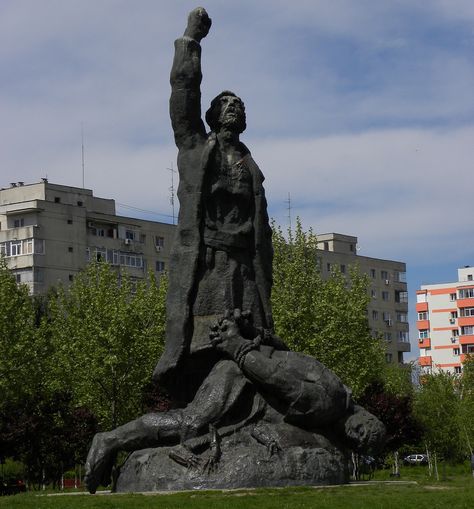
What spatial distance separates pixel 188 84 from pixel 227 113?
2.68 feet

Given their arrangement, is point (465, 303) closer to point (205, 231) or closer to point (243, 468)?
point (205, 231)

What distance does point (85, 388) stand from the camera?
3866cm

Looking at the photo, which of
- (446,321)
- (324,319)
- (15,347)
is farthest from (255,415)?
(446,321)

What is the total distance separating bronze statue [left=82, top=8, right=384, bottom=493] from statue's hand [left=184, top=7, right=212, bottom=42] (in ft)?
0.05

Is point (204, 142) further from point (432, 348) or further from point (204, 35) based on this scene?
point (432, 348)

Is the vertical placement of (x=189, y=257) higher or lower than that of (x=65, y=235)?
lower

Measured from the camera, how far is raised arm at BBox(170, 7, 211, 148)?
17328mm

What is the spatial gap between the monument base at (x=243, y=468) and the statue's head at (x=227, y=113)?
481 centimetres

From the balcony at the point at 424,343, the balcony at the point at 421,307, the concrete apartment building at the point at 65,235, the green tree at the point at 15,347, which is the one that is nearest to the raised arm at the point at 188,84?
the green tree at the point at 15,347

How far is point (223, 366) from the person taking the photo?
1648cm

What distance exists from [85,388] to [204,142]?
22.4m

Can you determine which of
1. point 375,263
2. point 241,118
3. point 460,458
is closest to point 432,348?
point 375,263

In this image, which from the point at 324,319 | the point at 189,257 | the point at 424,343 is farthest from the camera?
the point at 424,343

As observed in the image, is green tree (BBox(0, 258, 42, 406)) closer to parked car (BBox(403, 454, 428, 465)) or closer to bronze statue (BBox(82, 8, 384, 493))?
bronze statue (BBox(82, 8, 384, 493))
